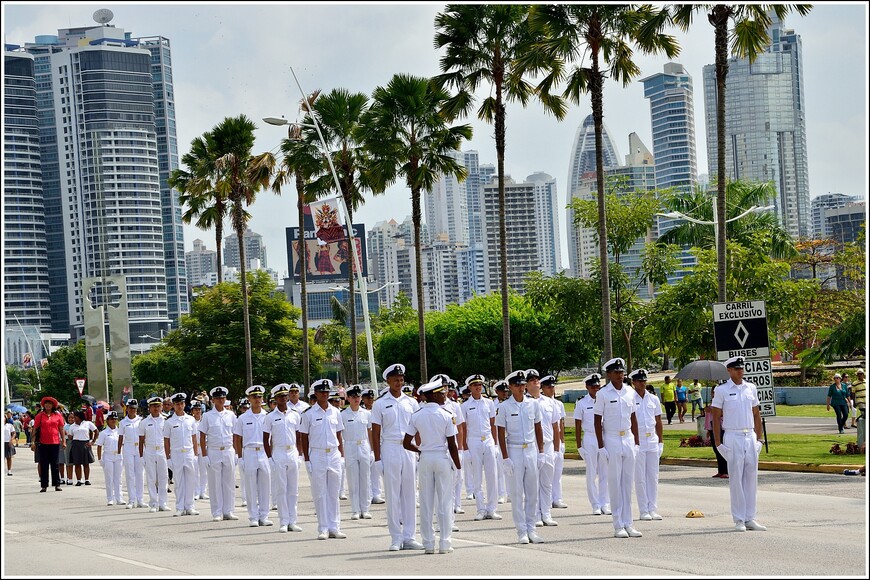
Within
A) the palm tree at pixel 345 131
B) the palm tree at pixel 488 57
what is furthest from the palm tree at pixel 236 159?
the palm tree at pixel 488 57

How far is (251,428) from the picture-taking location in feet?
53.4

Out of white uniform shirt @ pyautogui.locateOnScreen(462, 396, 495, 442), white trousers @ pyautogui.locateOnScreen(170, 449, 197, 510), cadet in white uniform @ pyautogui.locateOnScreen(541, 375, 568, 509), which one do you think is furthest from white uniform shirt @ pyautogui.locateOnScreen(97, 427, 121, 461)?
cadet in white uniform @ pyautogui.locateOnScreen(541, 375, 568, 509)

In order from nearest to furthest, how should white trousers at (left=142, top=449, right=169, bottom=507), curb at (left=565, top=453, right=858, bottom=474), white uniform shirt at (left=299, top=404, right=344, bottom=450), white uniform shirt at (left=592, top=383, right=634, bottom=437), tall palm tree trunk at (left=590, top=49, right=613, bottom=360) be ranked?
white uniform shirt at (left=592, top=383, right=634, bottom=437)
white uniform shirt at (left=299, top=404, right=344, bottom=450)
white trousers at (left=142, top=449, right=169, bottom=507)
curb at (left=565, top=453, right=858, bottom=474)
tall palm tree trunk at (left=590, top=49, right=613, bottom=360)

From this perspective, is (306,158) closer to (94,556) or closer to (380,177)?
(380,177)

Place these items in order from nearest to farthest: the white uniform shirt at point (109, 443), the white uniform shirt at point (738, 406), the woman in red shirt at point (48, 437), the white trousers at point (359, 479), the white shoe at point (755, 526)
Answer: the white shoe at point (755, 526) < the white uniform shirt at point (738, 406) < the white trousers at point (359, 479) < the white uniform shirt at point (109, 443) < the woman in red shirt at point (48, 437)

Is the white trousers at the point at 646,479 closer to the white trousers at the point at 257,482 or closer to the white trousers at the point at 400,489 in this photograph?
the white trousers at the point at 400,489

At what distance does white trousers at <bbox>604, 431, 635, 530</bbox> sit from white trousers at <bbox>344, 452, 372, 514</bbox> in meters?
4.42

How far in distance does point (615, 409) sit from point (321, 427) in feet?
12.2

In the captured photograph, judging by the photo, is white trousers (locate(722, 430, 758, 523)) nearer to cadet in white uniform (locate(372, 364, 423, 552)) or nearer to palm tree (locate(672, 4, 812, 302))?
cadet in white uniform (locate(372, 364, 423, 552))

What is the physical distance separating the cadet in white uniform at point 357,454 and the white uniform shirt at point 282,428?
1.37m

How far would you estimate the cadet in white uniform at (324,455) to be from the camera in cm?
1447

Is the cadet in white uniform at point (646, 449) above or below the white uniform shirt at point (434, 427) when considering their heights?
below

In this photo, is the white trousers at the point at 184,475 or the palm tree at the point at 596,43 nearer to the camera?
the white trousers at the point at 184,475

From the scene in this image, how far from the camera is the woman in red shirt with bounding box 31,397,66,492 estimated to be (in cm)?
2600
